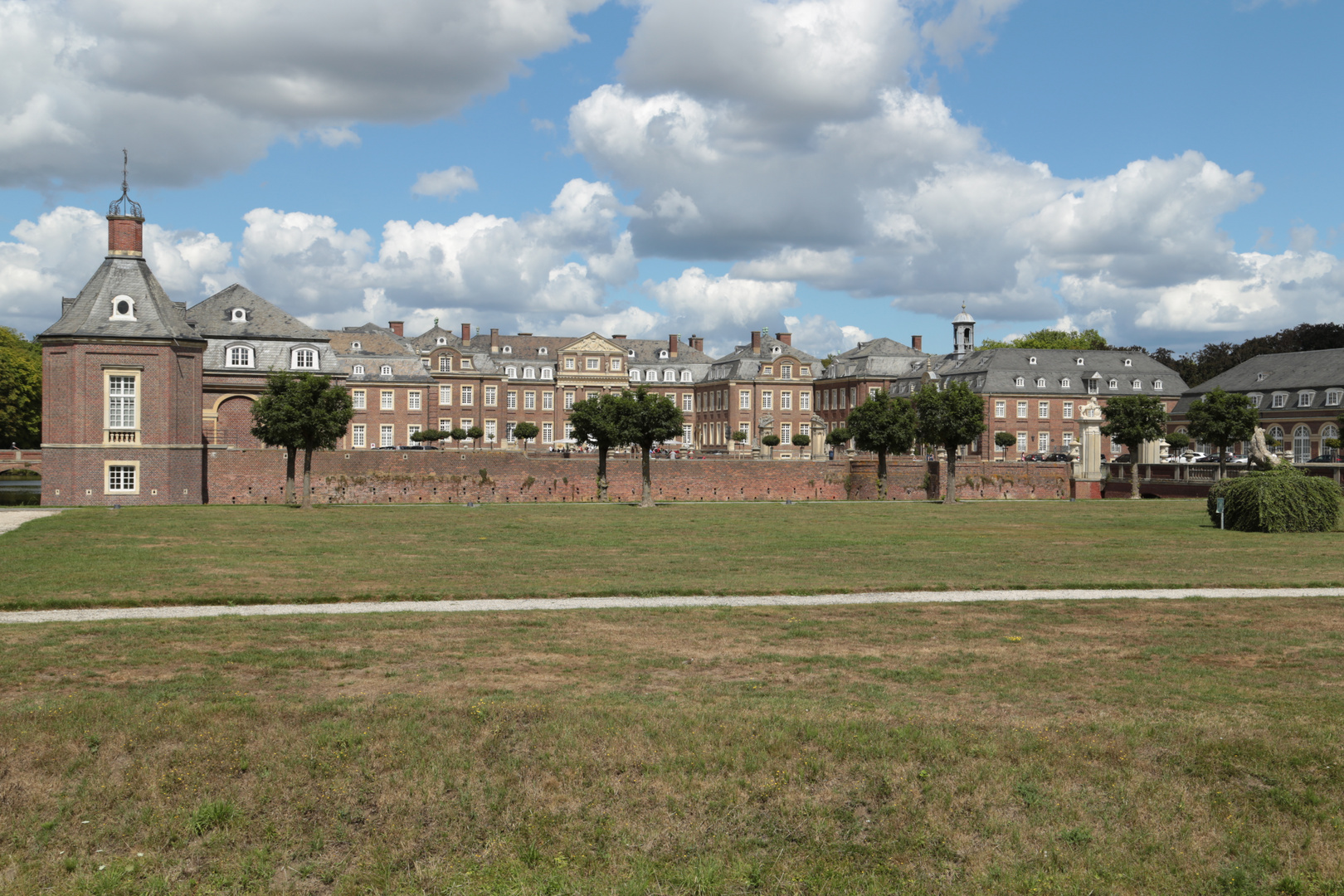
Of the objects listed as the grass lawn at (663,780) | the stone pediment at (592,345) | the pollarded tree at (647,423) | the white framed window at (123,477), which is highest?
the stone pediment at (592,345)

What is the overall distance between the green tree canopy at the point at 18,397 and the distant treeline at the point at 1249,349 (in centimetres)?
9869

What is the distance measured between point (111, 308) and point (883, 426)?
38963 mm

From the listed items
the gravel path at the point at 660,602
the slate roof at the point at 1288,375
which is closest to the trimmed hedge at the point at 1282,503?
the gravel path at the point at 660,602

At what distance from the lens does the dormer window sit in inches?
1900

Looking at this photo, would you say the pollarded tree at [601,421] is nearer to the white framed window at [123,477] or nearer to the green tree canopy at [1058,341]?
the white framed window at [123,477]

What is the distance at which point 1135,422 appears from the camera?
63.3m

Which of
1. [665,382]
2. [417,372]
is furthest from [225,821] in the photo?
[665,382]

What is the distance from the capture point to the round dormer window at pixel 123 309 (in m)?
48.2

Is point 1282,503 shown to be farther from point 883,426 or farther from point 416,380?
→ point 416,380

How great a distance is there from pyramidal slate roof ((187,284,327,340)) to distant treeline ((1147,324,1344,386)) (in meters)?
81.0

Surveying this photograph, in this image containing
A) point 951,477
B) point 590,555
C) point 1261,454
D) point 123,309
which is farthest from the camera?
point 951,477

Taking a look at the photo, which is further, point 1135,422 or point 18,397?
point 18,397

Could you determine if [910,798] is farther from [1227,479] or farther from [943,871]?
[1227,479]

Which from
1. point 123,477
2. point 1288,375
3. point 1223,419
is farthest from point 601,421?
point 1288,375
